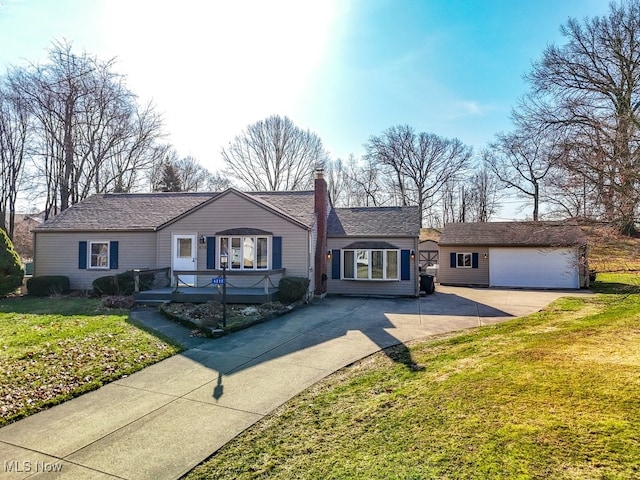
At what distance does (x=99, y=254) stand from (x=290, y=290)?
31.0 ft

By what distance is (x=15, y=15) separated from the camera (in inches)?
180

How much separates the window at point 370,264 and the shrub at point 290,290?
12.2ft

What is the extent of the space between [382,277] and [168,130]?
21.7 m

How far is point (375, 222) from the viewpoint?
17.7 m

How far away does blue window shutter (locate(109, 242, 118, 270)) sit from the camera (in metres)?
16.2

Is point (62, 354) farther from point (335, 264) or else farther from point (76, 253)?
point (335, 264)

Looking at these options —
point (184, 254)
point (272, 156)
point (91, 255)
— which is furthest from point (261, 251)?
point (272, 156)

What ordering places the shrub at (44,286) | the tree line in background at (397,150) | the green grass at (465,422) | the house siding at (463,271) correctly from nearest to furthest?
the green grass at (465,422), the tree line in background at (397,150), the shrub at (44,286), the house siding at (463,271)

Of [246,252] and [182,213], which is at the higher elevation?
[182,213]

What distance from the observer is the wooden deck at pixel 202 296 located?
1287 cm

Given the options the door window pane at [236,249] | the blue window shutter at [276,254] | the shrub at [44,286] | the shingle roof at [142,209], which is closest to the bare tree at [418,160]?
the shingle roof at [142,209]

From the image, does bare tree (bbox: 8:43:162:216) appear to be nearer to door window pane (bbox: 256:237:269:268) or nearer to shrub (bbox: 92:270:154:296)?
shrub (bbox: 92:270:154:296)

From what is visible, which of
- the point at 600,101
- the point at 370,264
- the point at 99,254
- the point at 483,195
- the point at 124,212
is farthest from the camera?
the point at 483,195

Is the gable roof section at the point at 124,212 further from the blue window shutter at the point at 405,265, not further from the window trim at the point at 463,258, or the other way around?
the window trim at the point at 463,258
